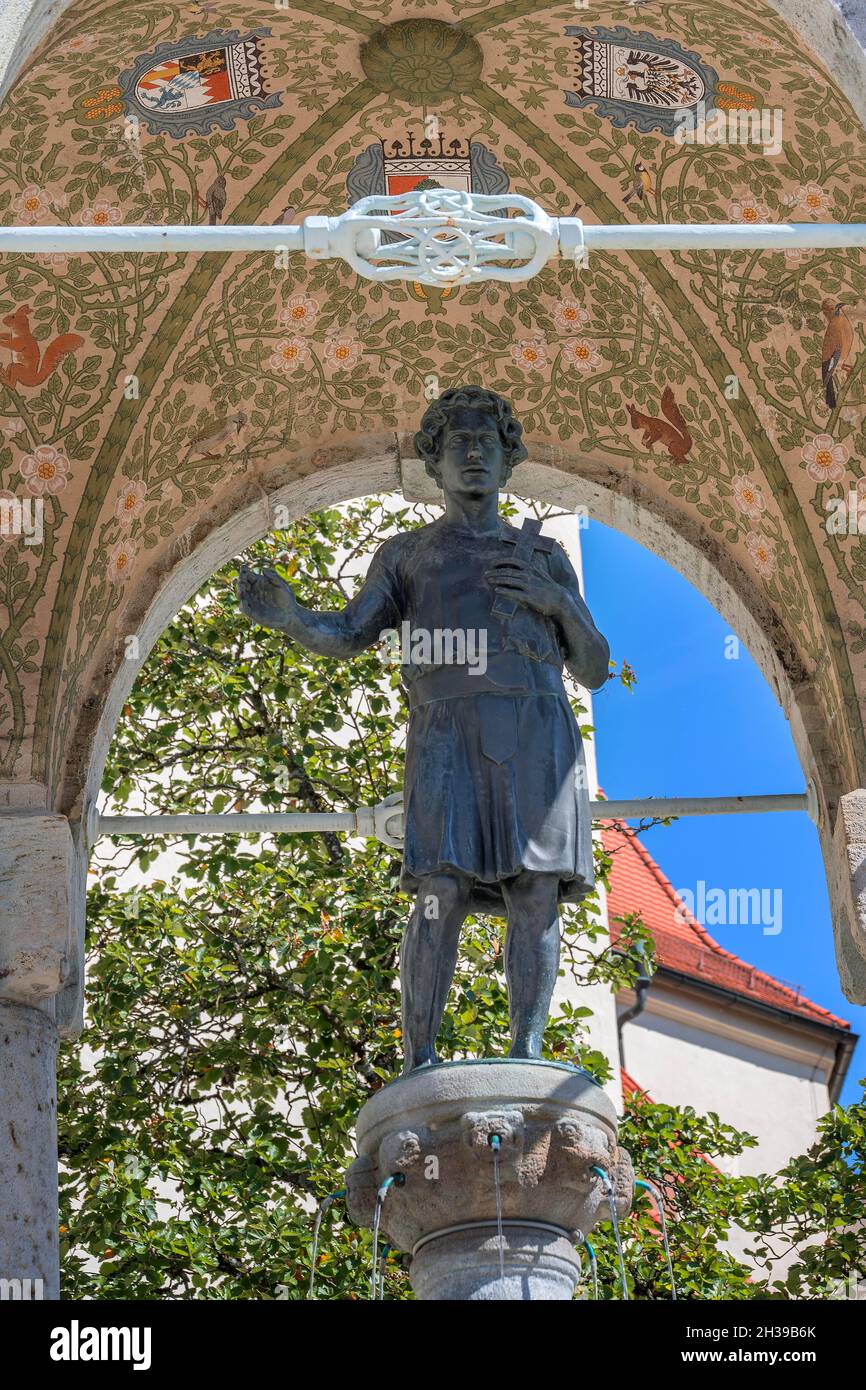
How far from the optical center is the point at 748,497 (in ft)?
29.6

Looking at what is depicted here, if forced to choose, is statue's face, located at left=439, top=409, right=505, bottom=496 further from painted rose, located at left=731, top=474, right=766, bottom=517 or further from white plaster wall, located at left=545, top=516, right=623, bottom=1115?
white plaster wall, located at left=545, top=516, right=623, bottom=1115

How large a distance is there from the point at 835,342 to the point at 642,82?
1.21 meters

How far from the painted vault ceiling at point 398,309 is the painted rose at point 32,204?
11mm

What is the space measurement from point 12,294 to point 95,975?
19.4ft

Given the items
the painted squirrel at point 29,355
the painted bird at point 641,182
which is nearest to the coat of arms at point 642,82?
the painted bird at point 641,182

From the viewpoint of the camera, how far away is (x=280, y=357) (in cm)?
911

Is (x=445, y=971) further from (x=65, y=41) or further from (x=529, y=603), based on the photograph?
(x=65, y=41)

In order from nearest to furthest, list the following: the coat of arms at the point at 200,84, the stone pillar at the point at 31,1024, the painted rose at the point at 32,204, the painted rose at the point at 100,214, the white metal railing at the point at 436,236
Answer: the white metal railing at the point at 436,236 < the stone pillar at the point at 31,1024 < the coat of arms at the point at 200,84 < the painted rose at the point at 32,204 < the painted rose at the point at 100,214

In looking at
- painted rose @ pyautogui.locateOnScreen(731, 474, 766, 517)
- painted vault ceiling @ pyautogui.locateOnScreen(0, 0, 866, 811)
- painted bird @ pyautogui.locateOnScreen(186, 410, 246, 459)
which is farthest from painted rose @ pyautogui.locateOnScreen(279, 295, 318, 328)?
painted rose @ pyautogui.locateOnScreen(731, 474, 766, 517)

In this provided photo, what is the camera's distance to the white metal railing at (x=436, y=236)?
664 centimetres

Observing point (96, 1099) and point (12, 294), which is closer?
point (12, 294)

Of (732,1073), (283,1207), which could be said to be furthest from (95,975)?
(732,1073)

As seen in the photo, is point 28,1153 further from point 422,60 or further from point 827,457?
point 422,60

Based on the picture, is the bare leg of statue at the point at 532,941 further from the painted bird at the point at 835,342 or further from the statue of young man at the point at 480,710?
the painted bird at the point at 835,342
